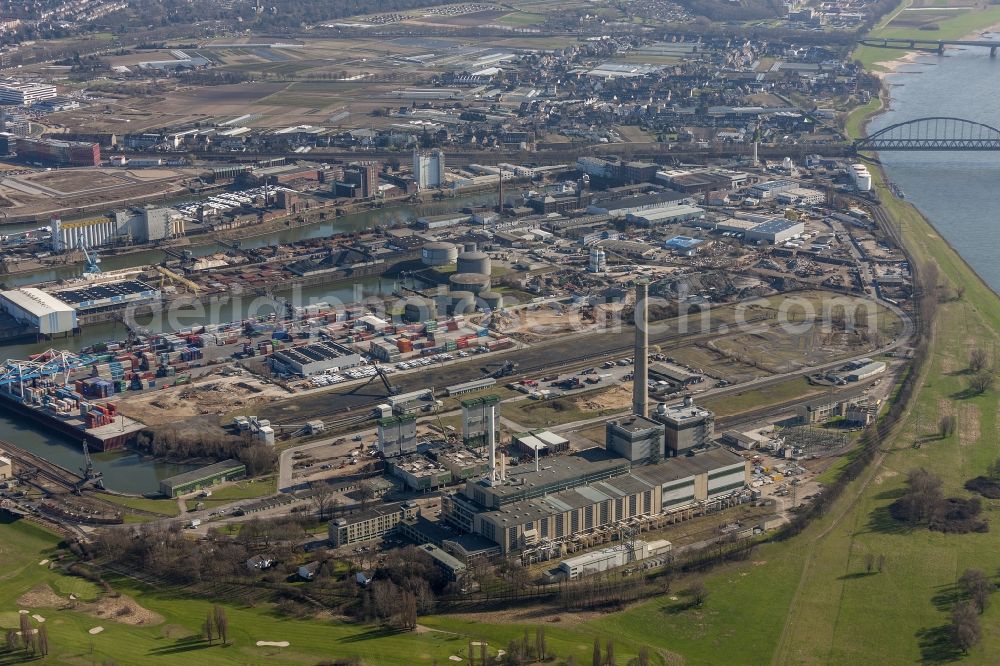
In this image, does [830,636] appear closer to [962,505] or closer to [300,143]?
[962,505]

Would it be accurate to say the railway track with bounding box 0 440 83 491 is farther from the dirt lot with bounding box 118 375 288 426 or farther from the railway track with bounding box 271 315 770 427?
the railway track with bounding box 271 315 770 427

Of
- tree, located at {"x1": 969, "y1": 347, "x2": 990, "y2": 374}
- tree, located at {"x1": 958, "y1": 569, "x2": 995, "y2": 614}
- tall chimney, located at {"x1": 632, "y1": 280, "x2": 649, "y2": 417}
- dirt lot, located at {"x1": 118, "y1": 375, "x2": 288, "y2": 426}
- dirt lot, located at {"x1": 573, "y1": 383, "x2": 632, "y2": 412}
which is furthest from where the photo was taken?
tree, located at {"x1": 969, "y1": 347, "x2": 990, "y2": 374}

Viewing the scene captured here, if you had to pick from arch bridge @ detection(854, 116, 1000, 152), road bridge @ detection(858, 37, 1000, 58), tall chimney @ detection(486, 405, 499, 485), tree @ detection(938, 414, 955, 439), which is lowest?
tree @ detection(938, 414, 955, 439)

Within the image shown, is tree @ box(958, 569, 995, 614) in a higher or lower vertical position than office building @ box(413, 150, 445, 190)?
lower

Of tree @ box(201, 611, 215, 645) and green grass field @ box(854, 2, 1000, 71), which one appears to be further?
green grass field @ box(854, 2, 1000, 71)

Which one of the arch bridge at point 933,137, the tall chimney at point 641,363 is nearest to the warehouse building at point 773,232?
the arch bridge at point 933,137

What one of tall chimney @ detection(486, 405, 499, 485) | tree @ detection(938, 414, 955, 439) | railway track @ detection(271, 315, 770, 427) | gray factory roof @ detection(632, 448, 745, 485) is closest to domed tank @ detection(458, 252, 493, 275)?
railway track @ detection(271, 315, 770, 427)

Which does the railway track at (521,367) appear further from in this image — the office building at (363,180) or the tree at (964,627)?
the office building at (363,180)

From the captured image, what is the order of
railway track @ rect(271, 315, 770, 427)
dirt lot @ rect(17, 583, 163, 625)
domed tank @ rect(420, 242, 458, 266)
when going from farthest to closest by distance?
domed tank @ rect(420, 242, 458, 266) < railway track @ rect(271, 315, 770, 427) < dirt lot @ rect(17, 583, 163, 625)
